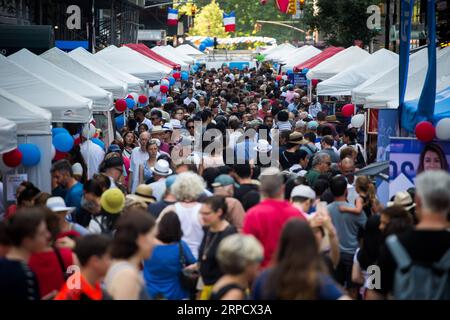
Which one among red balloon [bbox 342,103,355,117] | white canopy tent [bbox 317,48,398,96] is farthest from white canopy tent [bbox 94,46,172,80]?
red balloon [bbox 342,103,355,117]

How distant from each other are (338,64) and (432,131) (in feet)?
53.5

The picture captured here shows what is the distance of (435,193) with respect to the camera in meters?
5.55

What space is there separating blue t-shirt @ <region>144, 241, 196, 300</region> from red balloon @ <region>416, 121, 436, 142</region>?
395 cm

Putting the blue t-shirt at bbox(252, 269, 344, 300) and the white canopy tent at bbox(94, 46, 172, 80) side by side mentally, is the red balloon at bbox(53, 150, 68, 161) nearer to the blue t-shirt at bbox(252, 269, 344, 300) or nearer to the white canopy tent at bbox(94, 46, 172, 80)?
the blue t-shirt at bbox(252, 269, 344, 300)

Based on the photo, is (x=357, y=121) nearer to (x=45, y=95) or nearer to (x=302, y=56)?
(x=45, y=95)

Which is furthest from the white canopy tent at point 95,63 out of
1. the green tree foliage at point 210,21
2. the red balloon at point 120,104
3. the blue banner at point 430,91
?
the green tree foliage at point 210,21

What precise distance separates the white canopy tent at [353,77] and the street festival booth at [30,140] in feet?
32.9

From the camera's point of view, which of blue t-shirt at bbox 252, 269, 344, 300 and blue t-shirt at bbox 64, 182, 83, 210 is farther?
blue t-shirt at bbox 64, 182, 83, 210

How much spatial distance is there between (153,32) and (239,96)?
1655 inches

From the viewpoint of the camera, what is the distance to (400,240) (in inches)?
222

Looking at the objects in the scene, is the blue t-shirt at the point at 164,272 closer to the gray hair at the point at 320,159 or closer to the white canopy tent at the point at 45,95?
the gray hair at the point at 320,159

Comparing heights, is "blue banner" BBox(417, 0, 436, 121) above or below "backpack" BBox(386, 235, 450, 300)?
above

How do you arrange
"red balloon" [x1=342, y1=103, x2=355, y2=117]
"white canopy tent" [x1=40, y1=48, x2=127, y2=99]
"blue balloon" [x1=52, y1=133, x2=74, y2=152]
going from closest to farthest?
1. "blue balloon" [x1=52, y1=133, x2=74, y2=152]
2. "white canopy tent" [x1=40, y1=48, x2=127, y2=99]
3. "red balloon" [x1=342, y1=103, x2=355, y2=117]

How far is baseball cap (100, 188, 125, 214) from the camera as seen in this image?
9.04m
